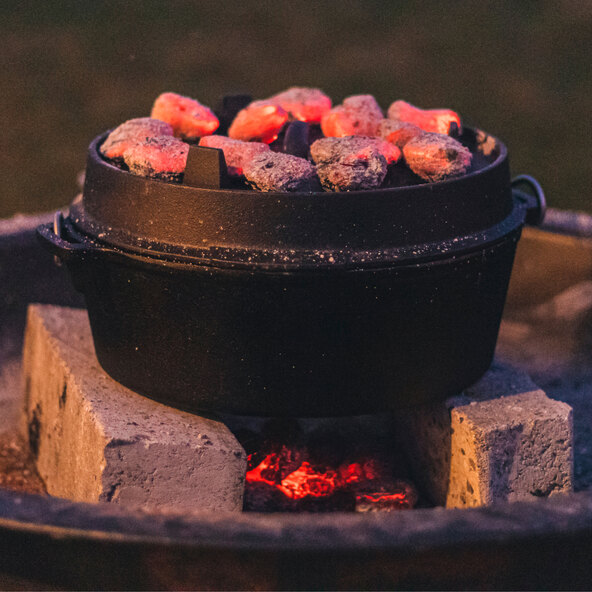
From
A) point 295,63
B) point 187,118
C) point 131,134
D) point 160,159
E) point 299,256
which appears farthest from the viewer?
point 295,63

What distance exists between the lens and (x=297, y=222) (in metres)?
1.68

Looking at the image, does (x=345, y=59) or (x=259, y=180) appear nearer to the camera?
(x=259, y=180)

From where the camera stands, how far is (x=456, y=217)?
178cm

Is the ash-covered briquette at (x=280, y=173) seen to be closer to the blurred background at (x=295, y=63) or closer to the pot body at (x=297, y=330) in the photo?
the pot body at (x=297, y=330)

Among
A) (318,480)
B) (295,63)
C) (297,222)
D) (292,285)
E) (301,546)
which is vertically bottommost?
(295,63)

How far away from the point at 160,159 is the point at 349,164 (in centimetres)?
39

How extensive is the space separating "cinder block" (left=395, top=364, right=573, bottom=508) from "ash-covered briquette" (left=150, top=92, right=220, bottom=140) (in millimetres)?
858

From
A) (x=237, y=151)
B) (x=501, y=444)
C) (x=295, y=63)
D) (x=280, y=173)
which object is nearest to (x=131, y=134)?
(x=237, y=151)

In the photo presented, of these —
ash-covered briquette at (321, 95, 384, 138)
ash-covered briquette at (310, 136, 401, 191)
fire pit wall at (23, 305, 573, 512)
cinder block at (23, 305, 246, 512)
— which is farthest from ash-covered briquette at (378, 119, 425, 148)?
cinder block at (23, 305, 246, 512)

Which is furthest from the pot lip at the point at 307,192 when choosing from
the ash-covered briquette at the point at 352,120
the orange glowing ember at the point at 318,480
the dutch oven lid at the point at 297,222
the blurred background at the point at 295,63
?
the blurred background at the point at 295,63

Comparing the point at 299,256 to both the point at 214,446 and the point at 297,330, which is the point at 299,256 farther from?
the point at 214,446

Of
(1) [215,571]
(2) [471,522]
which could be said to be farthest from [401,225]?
(1) [215,571]

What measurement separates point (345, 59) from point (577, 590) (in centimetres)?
648

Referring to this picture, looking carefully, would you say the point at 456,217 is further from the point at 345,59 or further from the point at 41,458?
Answer: the point at 345,59
